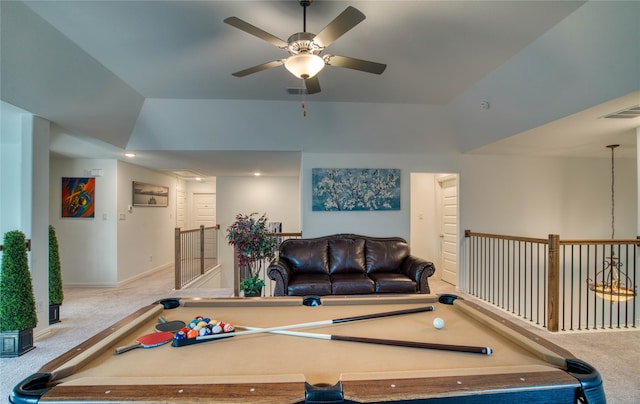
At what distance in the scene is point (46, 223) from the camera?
10.3 ft

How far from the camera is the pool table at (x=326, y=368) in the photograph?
905 millimetres

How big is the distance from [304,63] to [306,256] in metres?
2.73

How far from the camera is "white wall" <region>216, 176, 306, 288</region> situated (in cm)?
714

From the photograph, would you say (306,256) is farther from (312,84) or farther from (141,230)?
(141,230)

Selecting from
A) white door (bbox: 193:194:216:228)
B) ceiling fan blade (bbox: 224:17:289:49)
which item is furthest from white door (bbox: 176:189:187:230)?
ceiling fan blade (bbox: 224:17:289:49)

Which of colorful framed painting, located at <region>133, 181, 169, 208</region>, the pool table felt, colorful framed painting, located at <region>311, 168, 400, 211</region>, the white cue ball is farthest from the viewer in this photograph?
colorful framed painting, located at <region>133, 181, 169, 208</region>

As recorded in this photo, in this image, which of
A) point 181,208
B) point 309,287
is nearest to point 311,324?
point 309,287

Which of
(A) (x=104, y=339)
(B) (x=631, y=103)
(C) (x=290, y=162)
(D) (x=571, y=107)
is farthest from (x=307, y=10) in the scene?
(C) (x=290, y=162)

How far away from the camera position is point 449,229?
17.6 feet

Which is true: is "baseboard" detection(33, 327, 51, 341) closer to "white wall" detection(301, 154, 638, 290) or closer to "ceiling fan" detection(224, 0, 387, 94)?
"white wall" detection(301, 154, 638, 290)

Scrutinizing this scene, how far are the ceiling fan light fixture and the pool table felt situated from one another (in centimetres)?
167

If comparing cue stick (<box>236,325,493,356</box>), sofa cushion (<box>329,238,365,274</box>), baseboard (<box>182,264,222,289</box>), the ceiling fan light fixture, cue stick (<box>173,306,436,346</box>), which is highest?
the ceiling fan light fixture

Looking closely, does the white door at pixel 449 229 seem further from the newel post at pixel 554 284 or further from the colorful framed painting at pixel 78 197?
the colorful framed painting at pixel 78 197

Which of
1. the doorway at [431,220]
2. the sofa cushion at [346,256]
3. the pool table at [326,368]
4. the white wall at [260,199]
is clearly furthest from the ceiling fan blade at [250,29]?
the white wall at [260,199]
